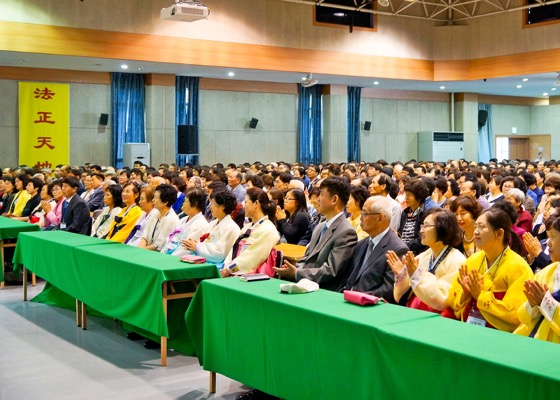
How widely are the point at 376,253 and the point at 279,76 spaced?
47.5 feet

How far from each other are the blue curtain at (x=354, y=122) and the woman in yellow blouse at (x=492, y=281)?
17.7 meters

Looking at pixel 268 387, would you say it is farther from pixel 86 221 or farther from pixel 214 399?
pixel 86 221

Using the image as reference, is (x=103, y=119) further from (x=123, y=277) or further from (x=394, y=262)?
(x=394, y=262)

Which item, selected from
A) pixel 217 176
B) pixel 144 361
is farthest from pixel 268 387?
pixel 217 176

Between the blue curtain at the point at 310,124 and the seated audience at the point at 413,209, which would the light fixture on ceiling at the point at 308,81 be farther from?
the seated audience at the point at 413,209

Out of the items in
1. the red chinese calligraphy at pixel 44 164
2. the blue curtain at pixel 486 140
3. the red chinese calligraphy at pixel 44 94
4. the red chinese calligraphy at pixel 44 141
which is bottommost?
the red chinese calligraphy at pixel 44 164

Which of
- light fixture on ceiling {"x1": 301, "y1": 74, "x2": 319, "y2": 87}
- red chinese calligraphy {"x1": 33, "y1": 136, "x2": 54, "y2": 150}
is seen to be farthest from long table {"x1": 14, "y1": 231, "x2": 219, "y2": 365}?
light fixture on ceiling {"x1": 301, "y1": 74, "x2": 319, "y2": 87}

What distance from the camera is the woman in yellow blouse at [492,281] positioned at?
3.45m

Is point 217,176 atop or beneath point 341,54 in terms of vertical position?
beneath

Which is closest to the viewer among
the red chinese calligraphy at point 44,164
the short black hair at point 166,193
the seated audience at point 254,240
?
the seated audience at point 254,240

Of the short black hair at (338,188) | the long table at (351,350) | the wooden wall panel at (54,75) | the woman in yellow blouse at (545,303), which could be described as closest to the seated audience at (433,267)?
the long table at (351,350)

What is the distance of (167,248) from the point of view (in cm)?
639

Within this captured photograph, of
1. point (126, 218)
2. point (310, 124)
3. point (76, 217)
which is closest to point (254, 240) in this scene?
point (126, 218)

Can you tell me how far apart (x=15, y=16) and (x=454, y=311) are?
40.3ft
